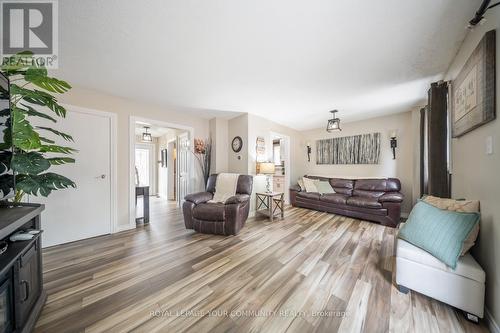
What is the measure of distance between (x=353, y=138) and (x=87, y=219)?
5.61m

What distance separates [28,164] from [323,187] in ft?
15.1

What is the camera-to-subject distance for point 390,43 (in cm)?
165

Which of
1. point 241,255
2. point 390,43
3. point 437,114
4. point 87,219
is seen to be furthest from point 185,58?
point 437,114

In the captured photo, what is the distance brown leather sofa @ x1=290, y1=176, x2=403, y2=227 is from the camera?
321cm

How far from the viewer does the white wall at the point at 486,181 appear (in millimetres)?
1136

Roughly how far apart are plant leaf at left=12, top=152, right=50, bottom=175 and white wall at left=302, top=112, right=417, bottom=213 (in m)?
5.18

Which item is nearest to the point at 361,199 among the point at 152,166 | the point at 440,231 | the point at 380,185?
the point at 380,185

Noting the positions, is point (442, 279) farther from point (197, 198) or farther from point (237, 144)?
point (237, 144)

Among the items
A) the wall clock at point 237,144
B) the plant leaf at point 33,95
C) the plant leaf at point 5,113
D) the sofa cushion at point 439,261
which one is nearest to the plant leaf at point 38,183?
the plant leaf at point 5,113

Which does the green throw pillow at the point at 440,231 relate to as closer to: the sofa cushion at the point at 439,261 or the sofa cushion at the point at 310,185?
the sofa cushion at the point at 439,261

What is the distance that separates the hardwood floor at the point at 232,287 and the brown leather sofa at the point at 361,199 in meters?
0.93

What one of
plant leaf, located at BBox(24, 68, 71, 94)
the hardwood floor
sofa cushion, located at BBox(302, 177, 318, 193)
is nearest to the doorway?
the hardwood floor

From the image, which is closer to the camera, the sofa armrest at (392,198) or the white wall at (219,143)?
the sofa armrest at (392,198)

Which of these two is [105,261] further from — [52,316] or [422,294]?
[422,294]
